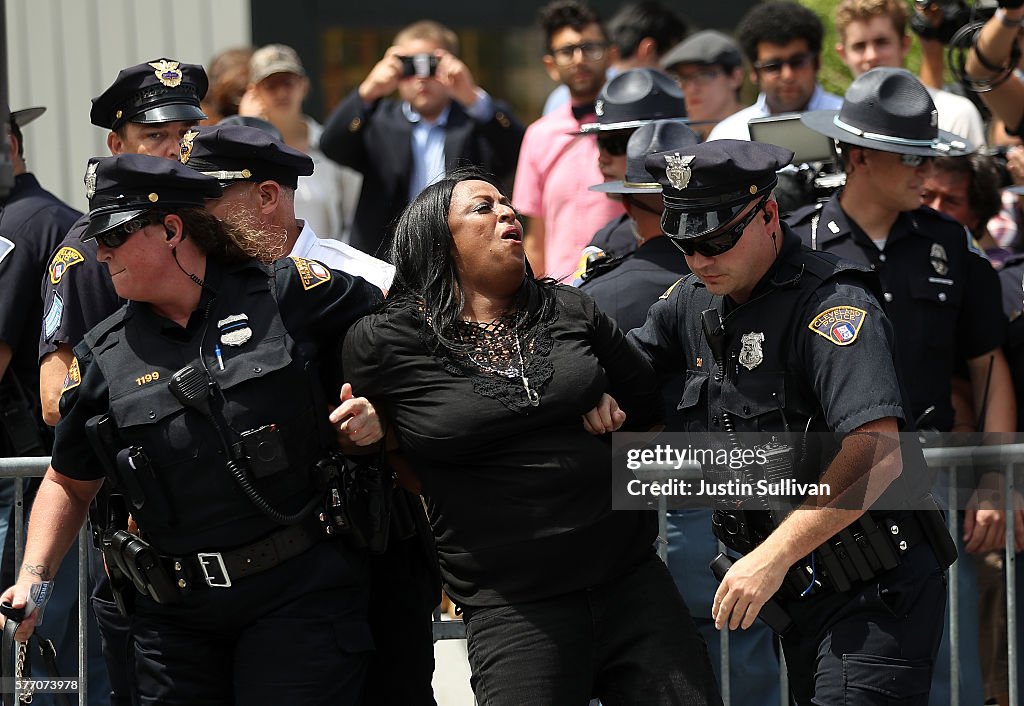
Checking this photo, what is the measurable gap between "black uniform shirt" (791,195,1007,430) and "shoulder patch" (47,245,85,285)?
2406mm

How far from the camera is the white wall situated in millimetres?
9461

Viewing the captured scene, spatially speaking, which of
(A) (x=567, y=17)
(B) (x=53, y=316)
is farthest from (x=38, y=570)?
(A) (x=567, y=17)

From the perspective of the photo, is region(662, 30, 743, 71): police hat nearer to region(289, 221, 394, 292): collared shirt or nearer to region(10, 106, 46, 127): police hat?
region(289, 221, 394, 292): collared shirt

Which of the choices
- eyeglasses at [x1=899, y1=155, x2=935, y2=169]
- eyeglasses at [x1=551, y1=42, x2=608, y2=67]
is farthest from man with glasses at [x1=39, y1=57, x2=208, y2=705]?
eyeglasses at [x1=551, y1=42, x2=608, y2=67]

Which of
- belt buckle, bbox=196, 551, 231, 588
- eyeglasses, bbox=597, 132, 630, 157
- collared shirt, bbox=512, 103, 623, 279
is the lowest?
belt buckle, bbox=196, 551, 231, 588

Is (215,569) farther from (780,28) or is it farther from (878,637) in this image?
(780,28)

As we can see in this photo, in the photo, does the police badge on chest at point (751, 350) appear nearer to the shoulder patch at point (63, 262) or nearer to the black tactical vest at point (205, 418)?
the black tactical vest at point (205, 418)

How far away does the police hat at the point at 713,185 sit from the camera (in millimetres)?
3676

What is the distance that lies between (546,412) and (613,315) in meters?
1.08

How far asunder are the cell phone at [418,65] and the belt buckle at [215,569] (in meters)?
3.97

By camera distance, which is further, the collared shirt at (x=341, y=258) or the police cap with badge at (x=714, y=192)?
the collared shirt at (x=341, y=258)

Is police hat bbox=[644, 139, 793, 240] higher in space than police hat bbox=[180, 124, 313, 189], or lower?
higher

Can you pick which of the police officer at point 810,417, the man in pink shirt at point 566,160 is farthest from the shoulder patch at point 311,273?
the man in pink shirt at point 566,160

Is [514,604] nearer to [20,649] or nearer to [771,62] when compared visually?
[20,649]
